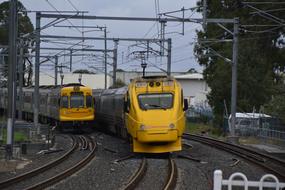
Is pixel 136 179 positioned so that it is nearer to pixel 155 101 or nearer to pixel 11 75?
pixel 155 101

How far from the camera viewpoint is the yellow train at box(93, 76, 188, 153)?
2212 centimetres

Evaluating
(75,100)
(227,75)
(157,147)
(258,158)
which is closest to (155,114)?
(157,147)

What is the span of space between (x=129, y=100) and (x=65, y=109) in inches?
583

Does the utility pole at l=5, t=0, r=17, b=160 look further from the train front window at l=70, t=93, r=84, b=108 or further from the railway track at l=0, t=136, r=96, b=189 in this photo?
the train front window at l=70, t=93, r=84, b=108

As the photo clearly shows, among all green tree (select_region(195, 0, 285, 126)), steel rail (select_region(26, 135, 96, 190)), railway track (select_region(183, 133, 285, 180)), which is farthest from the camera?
green tree (select_region(195, 0, 285, 126))

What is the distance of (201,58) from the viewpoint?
59469 millimetres

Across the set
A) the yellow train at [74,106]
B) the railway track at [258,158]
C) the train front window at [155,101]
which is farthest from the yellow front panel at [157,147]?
the yellow train at [74,106]

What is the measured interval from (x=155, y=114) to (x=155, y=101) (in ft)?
2.88

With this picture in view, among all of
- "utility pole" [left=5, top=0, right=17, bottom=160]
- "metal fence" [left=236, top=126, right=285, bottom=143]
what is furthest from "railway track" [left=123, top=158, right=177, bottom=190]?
"metal fence" [left=236, top=126, right=285, bottom=143]

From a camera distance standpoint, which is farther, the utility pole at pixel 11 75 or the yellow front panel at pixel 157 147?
the yellow front panel at pixel 157 147

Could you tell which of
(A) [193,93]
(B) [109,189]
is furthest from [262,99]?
(A) [193,93]

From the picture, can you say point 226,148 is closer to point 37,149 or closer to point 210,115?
point 37,149

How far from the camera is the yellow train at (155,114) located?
22125 millimetres

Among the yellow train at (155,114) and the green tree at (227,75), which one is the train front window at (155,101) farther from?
the green tree at (227,75)
